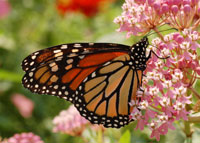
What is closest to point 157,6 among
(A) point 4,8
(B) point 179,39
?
(B) point 179,39

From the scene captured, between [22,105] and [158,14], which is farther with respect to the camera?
[22,105]

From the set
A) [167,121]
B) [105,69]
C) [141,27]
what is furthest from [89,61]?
[167,121]

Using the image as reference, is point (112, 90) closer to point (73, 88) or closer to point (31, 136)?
point (73, 88)

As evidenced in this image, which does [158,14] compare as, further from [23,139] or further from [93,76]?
[23,139]

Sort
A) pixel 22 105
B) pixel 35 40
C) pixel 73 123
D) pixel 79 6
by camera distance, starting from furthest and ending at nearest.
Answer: pixel 79 6 < pixel 35 40 < pixel 22 105 < pixel 73 123

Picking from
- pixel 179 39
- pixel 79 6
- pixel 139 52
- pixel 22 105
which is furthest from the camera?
pixel 79 6

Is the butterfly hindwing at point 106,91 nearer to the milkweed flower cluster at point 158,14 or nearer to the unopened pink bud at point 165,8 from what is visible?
the milkweed flower cluster at point 158,14

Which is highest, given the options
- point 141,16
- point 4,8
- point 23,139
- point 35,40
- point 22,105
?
point 4,8
